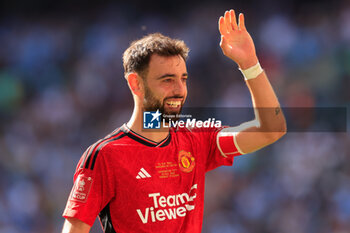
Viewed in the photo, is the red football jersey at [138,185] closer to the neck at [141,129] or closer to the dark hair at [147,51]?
the neck at [141,129]

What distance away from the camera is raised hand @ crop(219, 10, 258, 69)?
2574 mm

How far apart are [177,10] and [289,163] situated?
4.38 meters

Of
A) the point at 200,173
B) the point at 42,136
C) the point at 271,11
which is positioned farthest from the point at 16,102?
the point at 200,173

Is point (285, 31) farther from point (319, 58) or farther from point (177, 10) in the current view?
point (177, 10)

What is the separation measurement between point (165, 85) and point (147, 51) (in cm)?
27

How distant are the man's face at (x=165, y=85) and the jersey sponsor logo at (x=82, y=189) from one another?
0.61 meters

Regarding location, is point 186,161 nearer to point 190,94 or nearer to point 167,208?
point 167,208

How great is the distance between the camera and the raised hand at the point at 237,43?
8.45 ft

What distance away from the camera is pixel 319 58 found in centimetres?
780

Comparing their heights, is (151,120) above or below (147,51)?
below

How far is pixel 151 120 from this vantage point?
115 inches

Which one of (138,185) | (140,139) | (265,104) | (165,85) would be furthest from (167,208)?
(265,104)

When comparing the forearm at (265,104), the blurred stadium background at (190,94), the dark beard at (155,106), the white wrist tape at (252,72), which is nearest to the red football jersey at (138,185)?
the dark beard at (155,106)

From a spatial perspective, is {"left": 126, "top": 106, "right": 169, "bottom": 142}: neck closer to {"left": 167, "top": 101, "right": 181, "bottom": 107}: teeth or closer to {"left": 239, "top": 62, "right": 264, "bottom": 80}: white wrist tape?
{"left": 167, "top": 101, "right": 181, "bottom": 107}: teeth
